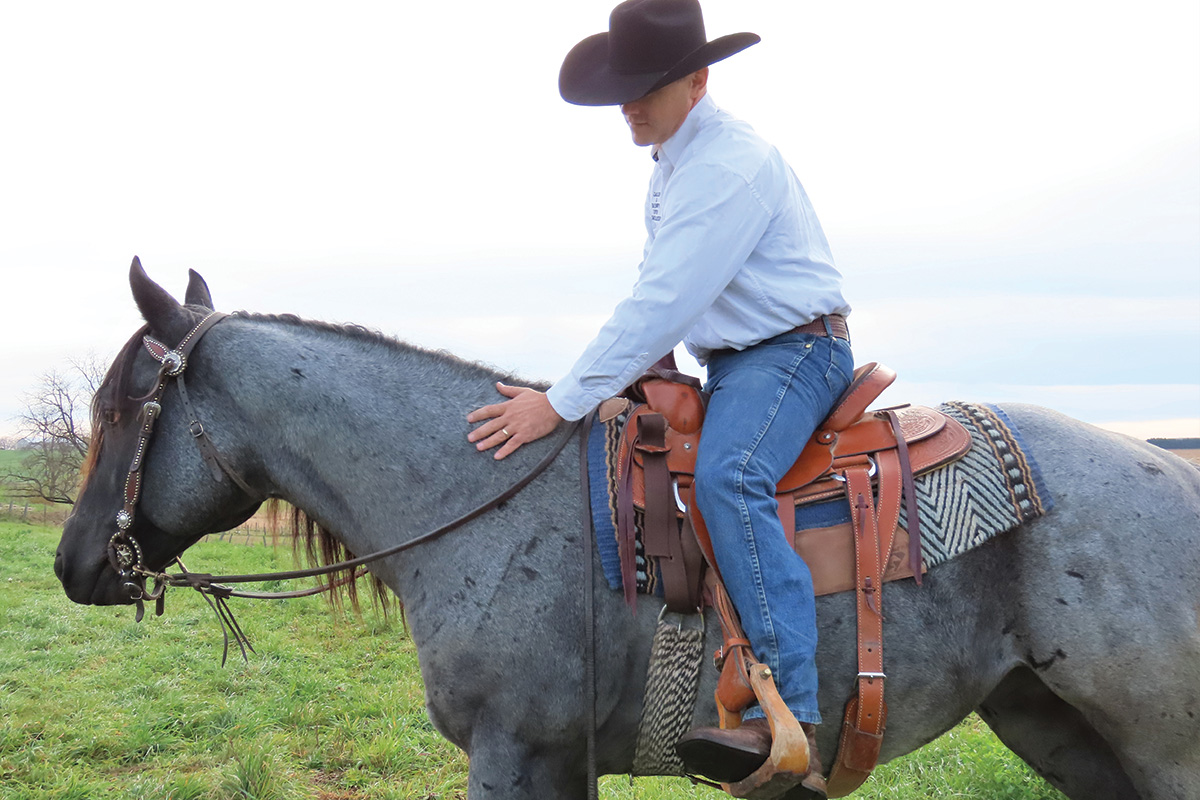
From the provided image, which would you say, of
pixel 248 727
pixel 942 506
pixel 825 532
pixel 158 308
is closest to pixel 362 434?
pixel 158 308

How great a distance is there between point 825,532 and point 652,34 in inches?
72.5

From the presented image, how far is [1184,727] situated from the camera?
2.63 metres

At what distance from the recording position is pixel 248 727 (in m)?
5.94

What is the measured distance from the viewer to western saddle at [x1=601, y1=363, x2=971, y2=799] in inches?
103

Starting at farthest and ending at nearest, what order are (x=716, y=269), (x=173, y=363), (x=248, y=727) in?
(x=248, y=727)
(x=173, y=363)
(x=716, y=269)

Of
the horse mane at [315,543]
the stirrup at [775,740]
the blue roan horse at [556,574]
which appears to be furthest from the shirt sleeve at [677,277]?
the horse mane at [315,543]

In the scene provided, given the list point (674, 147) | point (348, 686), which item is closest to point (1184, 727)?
point (674, 147)

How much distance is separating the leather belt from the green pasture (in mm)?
2337

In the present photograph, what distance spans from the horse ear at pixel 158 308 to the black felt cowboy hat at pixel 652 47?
1.80 meters

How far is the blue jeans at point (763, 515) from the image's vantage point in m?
2.50

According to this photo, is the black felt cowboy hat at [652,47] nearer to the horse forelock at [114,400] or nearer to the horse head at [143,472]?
the horse head at [143,472]

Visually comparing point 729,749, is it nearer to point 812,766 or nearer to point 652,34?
point 812,766

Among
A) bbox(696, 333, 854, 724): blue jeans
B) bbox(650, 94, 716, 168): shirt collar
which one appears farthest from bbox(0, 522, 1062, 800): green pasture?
bbox(650, 94, 716, 168): shirt collar

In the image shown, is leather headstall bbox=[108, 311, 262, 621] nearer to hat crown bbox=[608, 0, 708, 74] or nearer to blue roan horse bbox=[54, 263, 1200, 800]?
blue roan horse bbox=[54, 263, 1200, 800]
